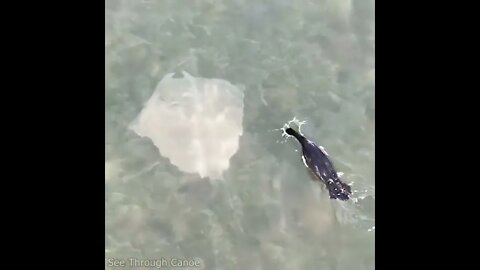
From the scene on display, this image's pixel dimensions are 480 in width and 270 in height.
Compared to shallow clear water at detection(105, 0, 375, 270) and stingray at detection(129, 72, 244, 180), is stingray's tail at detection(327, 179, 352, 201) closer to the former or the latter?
shallow clear water at detection(105, 0, 375, 270)

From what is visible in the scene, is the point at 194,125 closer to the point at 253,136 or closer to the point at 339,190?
the point at 253,136

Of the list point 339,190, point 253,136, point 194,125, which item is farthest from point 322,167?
point 194,125

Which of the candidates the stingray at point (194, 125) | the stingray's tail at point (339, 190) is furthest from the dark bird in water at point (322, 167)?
the stingray at point (194, 125)

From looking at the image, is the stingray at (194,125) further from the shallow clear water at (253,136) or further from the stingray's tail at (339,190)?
the stingray's tail at (339,190)

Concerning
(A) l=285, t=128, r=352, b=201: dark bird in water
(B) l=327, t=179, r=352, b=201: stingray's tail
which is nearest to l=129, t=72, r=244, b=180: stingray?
(A) l=285, t=128, r=352, b=201: dark bird in water

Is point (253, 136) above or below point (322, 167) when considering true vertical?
above

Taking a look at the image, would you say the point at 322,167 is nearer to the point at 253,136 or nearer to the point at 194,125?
the point at 253,136
